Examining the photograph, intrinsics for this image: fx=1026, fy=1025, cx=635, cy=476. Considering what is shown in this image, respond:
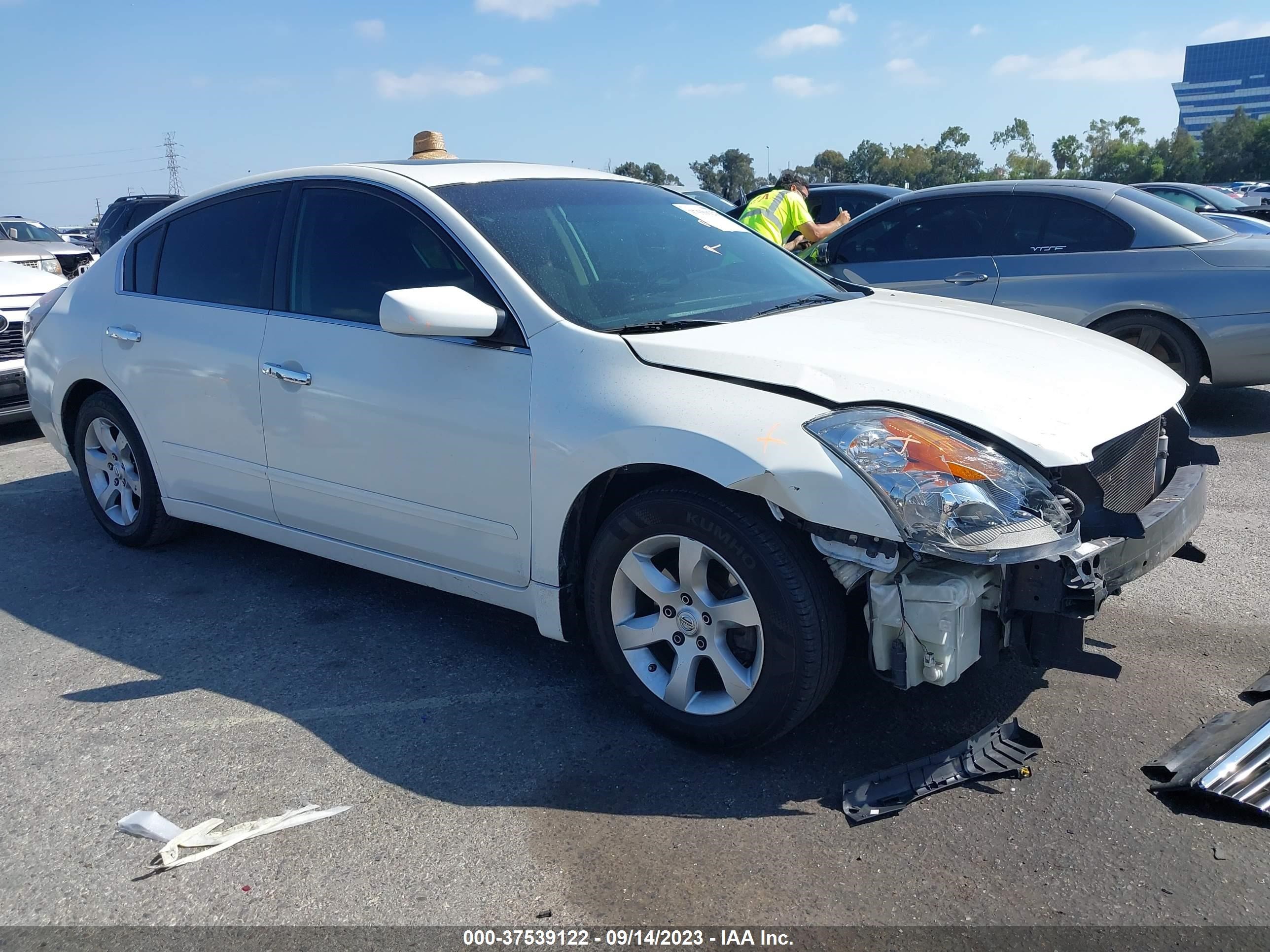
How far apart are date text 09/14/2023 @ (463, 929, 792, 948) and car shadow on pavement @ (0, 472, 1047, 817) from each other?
46 centimetres

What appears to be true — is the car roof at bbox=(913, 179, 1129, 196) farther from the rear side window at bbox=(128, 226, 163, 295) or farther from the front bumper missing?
the rear side window at bbox=(128, 226, 163, 295)

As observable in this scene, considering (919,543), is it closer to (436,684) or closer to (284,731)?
(436,684)

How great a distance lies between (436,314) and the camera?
3191mm

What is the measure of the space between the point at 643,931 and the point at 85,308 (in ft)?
13.6

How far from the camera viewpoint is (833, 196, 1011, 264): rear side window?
7355 millimetres

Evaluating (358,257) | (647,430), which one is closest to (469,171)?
(358,257)

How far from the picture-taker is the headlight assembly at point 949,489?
2607mm

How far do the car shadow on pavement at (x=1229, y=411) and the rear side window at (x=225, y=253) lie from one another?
5.56 m

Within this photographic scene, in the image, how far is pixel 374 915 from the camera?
2484 millimetres

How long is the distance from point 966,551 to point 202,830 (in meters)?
2.19

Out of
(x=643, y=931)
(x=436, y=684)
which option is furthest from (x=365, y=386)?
(x=643, y=931)

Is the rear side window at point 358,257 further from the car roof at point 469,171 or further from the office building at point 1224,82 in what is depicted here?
the office building at point 1224,82

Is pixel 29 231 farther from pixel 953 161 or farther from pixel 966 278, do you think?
pixel 953 161

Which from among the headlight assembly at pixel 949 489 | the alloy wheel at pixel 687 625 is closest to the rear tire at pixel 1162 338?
the headlight assembly at pixel 949 489
